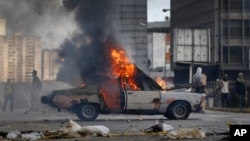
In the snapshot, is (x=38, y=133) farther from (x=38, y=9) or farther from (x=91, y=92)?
(x=38, y=9)

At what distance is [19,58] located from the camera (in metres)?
36.5

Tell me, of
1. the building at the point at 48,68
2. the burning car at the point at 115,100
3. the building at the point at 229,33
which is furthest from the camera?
the building at the point at 229,33

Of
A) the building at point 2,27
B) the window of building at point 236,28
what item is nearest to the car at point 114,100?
the building at point 2,27

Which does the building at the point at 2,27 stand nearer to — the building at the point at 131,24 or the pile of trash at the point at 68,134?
the building at the point at 131,24

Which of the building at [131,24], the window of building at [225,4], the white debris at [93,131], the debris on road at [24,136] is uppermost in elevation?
the window of building at [225,4]

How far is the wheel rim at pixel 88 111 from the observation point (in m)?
18.0

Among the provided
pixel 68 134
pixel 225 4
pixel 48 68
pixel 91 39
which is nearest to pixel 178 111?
pixel 91 39

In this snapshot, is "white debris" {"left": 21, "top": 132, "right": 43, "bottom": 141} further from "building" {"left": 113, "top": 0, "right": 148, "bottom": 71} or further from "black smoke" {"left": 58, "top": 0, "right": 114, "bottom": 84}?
"building" {"left": 113, "top": 0, "right": 148, "bottom": 71}

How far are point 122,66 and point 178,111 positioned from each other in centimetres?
237

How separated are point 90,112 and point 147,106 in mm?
1823

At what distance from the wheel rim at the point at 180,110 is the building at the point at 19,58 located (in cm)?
1583

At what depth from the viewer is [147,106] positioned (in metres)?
18.0

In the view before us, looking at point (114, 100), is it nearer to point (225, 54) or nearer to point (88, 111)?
point (88, 111)

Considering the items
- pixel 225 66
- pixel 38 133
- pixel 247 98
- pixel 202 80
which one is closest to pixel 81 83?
pixel 202 80
